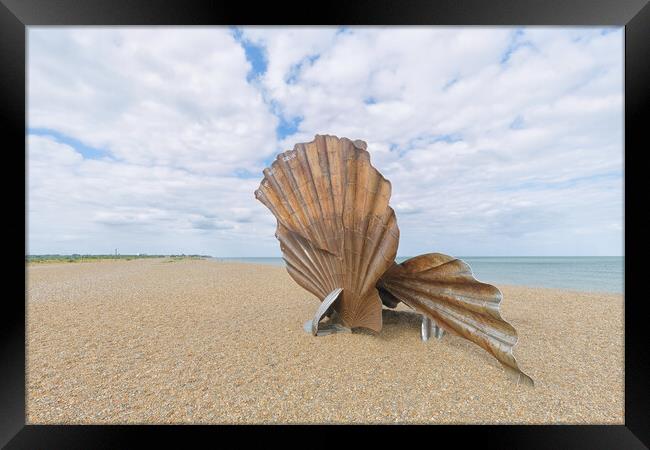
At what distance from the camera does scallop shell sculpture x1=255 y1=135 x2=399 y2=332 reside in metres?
3.45

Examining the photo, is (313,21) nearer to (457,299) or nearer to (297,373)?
(457,299)

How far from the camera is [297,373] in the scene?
295cm

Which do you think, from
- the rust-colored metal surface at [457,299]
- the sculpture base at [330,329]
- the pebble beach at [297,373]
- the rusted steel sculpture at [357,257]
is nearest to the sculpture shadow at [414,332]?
the pebble beach at [297,373]

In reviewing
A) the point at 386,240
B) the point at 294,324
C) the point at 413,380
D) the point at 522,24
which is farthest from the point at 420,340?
the point at 522,24

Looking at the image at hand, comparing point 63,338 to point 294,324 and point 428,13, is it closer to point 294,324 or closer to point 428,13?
point 294,324

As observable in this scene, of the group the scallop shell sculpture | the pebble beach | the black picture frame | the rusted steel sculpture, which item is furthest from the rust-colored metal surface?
the black picture frame

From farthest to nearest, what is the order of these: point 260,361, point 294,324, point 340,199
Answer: point 294,324, point 340,199, point 260,361

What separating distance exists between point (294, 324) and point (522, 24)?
166 inches

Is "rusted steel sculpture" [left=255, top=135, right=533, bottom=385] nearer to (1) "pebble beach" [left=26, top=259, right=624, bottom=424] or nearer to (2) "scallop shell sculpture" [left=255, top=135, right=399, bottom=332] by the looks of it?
(2) "scallop shell sculpture" [left=255, top=135, right=399, bottom=332]

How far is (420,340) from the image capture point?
12.3 ft

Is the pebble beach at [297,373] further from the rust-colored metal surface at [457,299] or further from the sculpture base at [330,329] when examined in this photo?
the rust-colored metal surface at [457,299]

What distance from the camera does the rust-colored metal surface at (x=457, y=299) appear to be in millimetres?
2959

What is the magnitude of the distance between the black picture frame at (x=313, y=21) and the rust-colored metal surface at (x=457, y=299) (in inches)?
28.2

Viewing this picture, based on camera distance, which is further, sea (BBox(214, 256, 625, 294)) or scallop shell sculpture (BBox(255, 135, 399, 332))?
sea (BBox(214, 256, 625, 294))
